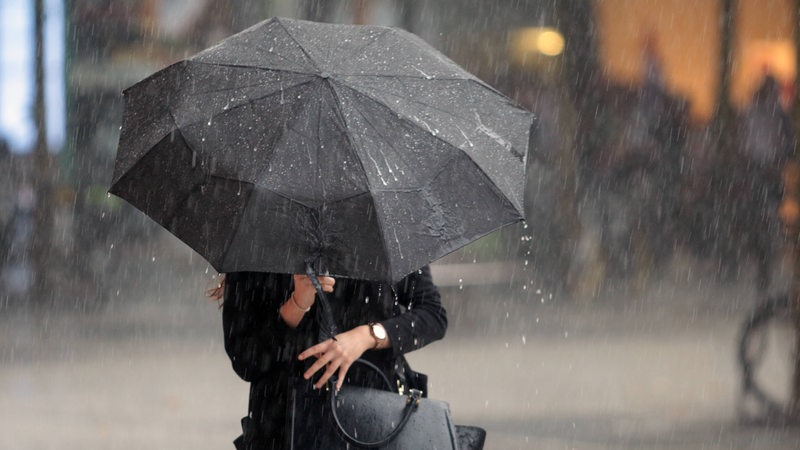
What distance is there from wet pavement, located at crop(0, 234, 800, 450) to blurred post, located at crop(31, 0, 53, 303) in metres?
0.86

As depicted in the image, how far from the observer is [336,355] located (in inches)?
122

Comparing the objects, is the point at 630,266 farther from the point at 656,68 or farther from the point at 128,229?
the point at 128,229

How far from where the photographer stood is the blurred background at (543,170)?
38.2 ft

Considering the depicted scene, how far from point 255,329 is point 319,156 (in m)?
0.50

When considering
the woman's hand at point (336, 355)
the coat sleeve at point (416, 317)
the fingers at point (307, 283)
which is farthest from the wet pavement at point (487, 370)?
the fingers at point (307, 283)

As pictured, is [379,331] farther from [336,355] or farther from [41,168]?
[41,168]

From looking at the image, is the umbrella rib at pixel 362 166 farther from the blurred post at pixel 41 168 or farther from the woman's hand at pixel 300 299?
the blurred post at pixel 41 168

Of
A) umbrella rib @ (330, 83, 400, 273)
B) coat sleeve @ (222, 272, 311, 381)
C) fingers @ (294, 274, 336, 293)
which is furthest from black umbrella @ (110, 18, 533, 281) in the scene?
coat sleeve @ (222, 272, 311, 381)

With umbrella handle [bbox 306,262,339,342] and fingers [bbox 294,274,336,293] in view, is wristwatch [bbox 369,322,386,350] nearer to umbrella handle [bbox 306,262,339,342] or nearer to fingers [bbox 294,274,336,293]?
umbrella handle [bbox 306,262,339,342]

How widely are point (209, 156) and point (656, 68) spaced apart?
1148 centimetres

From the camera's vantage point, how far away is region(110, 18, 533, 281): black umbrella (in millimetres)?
2934

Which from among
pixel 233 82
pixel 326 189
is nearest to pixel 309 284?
pixel 326 189

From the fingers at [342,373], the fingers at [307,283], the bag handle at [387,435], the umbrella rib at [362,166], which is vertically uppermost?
the umbrella rib at [362,166]

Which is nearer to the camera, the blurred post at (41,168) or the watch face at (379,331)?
the watch face at (379,331)
